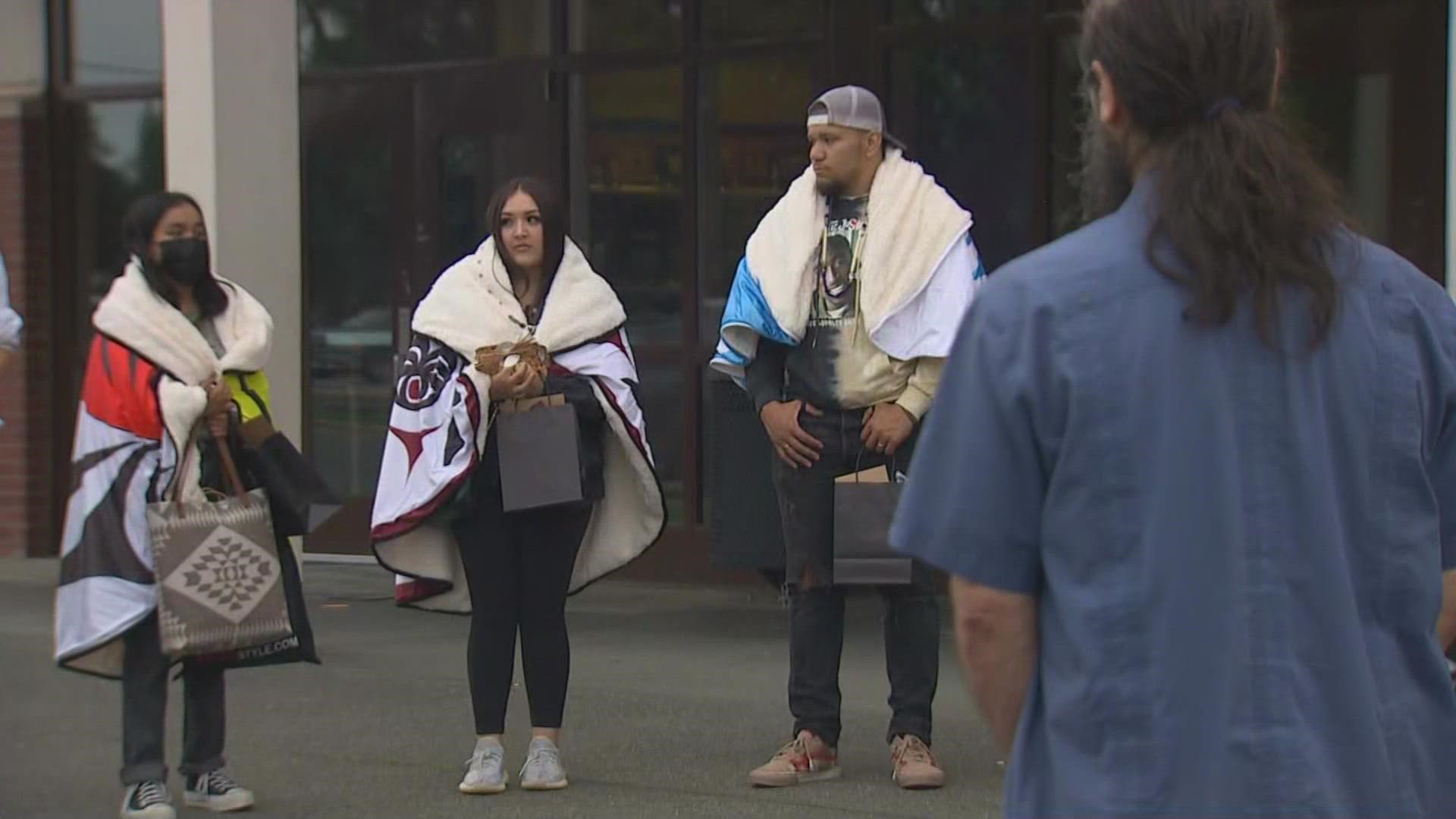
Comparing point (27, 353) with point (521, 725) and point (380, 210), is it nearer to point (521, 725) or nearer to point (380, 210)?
point (380, 210)

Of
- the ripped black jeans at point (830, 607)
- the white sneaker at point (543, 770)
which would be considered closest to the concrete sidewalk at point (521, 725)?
the white sneaker at point (543, 770)

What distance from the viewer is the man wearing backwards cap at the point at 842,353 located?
5.57 metres

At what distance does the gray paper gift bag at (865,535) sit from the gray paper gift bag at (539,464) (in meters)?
0.70

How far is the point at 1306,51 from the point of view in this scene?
839cm

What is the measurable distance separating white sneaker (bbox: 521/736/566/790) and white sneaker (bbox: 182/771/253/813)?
73cm

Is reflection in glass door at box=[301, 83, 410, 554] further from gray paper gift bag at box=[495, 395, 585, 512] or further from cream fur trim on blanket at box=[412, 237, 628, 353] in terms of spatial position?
gray paper gift bag at box=[495, 395, 585, 512]

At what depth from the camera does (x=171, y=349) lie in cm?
546

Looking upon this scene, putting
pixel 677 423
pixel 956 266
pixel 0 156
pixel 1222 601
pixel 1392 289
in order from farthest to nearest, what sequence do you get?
pixel 0 156, pixel 677 423, pixel 956 266, pixel 1392 289, pixel 1222 601

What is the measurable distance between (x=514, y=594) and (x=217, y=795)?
3.07 ft

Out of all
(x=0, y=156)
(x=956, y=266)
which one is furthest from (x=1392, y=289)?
(x=0, y=156)

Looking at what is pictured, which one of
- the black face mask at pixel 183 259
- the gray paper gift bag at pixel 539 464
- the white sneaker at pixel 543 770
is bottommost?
the white sneaker at pixel 543 770

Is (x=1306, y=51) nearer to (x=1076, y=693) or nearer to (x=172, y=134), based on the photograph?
(x=172, y=134)

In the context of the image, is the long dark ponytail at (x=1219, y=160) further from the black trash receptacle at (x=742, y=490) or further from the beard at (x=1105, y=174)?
the black trash receptacle at (x=742, y=490)

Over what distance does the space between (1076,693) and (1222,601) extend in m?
0.18
